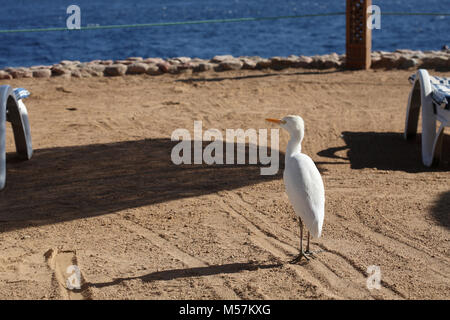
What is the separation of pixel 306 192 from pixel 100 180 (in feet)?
8.47

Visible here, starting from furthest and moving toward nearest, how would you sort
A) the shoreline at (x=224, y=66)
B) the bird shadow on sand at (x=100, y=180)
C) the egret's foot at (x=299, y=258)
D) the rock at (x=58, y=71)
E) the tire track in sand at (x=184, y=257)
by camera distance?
1. the rock at (x=58, y=71)
2. the shoreline at (x=224, y=66)
3. the bird shadow on sand at (x=100, y=180)
4. the egret's foot at (x=299, y=258)
5. the tire track in sand at (x=184, y=257)

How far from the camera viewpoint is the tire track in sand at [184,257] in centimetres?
343

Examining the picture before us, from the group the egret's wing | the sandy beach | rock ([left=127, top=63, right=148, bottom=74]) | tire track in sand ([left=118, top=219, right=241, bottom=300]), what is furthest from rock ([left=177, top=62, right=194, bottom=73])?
the egret's wing

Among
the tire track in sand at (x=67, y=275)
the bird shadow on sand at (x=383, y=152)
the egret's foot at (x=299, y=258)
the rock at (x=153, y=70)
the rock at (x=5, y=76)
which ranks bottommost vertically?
Answer: the tire track in sand at (x=67, y=275)

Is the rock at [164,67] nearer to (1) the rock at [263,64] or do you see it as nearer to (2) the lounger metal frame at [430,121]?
(1) the rock at [263,64]

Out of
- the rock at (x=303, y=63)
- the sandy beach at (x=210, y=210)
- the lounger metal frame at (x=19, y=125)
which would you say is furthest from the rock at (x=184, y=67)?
the lounger metal frame at (x=19, y=125)

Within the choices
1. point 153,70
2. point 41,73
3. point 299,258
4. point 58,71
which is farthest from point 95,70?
point 299,258

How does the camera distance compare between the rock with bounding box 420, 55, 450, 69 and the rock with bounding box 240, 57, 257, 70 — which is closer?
the rock with bounding box 420, 55, 450, 69

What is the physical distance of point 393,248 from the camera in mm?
3973

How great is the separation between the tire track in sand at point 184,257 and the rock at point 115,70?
20.1 feet

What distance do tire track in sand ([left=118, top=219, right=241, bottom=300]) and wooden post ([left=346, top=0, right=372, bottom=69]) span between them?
272 inches

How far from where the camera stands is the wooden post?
33.2 feet

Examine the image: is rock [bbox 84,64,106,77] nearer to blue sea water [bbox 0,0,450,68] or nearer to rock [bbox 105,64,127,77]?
rock [bbox 105,64,127,77]

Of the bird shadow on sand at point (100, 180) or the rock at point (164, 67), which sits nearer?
the bird shadow on sand at point (100, 180)
